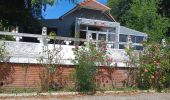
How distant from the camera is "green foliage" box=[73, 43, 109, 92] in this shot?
17484 mm

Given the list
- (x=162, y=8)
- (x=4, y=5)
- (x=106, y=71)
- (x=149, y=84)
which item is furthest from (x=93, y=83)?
(x=162, y=8)

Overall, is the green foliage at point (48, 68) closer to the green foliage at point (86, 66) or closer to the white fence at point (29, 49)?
the white fence at point (29, 49)

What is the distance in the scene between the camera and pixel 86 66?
17.5 meters

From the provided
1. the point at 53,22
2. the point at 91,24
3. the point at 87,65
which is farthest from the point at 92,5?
the point at 87,65

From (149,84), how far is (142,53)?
1419mm

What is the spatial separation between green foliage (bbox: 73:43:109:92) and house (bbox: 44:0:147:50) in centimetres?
1562

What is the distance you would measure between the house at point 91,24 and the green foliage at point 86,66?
51.2ft

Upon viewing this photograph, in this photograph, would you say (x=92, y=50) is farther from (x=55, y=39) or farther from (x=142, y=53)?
(x=142, y=53)

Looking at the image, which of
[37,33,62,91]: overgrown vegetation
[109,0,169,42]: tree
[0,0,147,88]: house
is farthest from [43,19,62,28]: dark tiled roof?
[37,33,62,91]: overgrown vegetation

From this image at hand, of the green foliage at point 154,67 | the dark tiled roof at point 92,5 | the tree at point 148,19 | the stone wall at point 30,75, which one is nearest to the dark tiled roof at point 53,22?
the dark tiled roof at point 92,5

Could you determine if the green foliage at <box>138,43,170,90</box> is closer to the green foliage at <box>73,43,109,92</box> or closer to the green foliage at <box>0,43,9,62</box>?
the green foliage at <box>73,43,109,92</box>

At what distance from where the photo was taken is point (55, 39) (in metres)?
17.9

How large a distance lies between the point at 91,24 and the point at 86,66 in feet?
54.8

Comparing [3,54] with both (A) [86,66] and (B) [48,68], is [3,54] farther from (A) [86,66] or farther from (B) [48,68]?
(A) [86,66]
